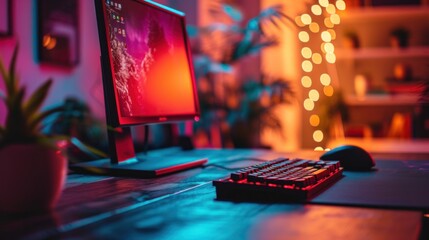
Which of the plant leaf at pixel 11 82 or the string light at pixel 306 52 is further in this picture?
the string light at pixel 306 52

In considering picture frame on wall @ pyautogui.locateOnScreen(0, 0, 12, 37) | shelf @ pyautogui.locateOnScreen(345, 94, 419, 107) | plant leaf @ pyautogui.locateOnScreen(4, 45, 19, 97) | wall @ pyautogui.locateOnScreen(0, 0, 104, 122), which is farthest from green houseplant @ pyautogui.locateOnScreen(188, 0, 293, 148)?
plant leaf @ pyautogui.locateOnScreen(4, 45, 19, 97)

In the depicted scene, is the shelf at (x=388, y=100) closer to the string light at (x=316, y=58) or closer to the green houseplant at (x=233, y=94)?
the string light at (x=316, y=58)

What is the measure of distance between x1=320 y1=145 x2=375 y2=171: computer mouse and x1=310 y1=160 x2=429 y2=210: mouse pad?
29 mm

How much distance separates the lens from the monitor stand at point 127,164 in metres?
1.14

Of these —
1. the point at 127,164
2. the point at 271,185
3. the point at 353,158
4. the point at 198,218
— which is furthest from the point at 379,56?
the point at 198,218

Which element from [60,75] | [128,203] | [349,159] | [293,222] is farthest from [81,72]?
Result: [293,222]

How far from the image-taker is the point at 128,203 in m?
0.82

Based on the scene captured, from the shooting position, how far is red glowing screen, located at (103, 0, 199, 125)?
3.75ft

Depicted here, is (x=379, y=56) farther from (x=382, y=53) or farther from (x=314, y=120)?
(x=314, y=120)

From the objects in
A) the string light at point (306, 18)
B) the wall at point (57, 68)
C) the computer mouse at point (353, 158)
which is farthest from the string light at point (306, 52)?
the computer mouse at point (353, 158)

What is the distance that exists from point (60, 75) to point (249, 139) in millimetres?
1406

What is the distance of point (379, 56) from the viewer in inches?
187

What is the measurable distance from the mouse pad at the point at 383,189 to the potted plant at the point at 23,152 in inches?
16.0

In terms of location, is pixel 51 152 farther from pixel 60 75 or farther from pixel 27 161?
pixel 60 75
